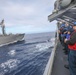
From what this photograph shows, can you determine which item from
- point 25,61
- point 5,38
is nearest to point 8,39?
point 5,38

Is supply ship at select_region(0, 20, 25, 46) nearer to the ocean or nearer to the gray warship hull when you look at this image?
the gray warship hull

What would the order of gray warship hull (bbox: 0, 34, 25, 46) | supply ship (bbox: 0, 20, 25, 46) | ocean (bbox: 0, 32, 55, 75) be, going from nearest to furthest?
ocean (bbox: 0, 32, 55, 75) < gray warship hull (bbox: 0, 34, 25, 46) < supply ship (bbox: 0, 20, 25, 46)

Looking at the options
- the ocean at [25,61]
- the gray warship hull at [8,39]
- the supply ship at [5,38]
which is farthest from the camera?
the supply ship at [5,38]

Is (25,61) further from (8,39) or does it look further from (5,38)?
(8,39)

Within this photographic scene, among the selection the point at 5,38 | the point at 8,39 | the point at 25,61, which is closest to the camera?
the point at 25,61

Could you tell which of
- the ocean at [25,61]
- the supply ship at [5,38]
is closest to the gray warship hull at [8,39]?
the supply ship at [5,38]

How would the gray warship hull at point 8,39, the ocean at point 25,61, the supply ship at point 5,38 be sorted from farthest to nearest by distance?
the supply ship at point 5,38
the gray warship hull at point 8,39
the ocean at point 25,61

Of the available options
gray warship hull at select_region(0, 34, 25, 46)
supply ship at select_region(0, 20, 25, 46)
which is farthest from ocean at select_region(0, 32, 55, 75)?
supply ship at select_region(0, 20, 25, 46)

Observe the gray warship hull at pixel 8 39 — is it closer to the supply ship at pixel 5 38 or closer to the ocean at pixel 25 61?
the supply ship at pixel 5 38

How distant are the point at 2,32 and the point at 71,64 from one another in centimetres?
5201

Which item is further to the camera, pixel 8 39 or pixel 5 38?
pixel 8 39

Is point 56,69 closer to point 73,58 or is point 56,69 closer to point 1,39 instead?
point 73,58

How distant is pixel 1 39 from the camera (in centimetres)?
5150

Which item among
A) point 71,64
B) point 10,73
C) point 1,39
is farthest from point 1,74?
point 1,39
